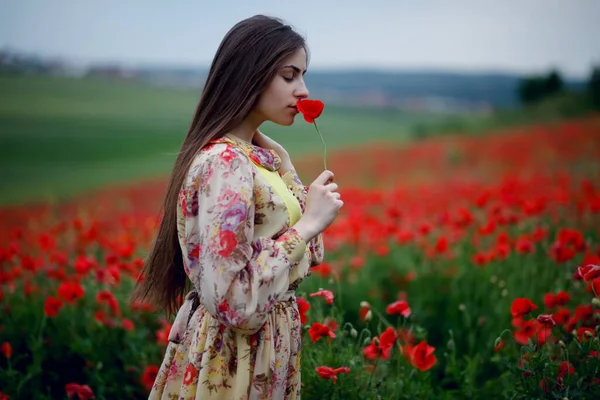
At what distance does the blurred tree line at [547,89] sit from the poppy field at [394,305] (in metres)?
4.03

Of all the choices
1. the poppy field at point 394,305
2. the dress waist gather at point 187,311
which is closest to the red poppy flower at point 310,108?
the dress waist gather at point 187,311

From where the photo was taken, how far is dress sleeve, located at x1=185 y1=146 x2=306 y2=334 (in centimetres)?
133

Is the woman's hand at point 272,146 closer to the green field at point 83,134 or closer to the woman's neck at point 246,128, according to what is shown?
the woman's neck at point 246,128

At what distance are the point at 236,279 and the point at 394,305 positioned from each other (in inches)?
30.3

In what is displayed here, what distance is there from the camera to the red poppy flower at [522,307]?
5.90 feet

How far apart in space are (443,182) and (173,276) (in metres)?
5.12

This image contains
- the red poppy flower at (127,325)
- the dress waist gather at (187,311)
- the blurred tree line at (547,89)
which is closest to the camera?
the dress waist gather at (187,311)

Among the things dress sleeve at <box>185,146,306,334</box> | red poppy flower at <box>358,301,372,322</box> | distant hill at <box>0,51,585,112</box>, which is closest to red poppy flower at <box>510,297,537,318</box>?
red poppy flower at <box>358,301,372,322</box>

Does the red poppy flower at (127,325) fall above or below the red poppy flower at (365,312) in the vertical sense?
below

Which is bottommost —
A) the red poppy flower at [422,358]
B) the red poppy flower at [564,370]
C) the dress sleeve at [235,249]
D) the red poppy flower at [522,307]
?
the red poppy flower at [422,358]

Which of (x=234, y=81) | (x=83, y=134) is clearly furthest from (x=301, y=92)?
(x=83, y=134)

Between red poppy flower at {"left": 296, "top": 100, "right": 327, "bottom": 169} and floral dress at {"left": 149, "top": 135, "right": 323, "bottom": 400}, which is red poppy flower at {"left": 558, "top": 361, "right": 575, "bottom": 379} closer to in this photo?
floral dress at {"left": 149, "top": 135, "right": 323, "bottom": 400}

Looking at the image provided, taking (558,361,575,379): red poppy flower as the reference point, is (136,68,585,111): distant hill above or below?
above

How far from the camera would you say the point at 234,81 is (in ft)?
5.04
